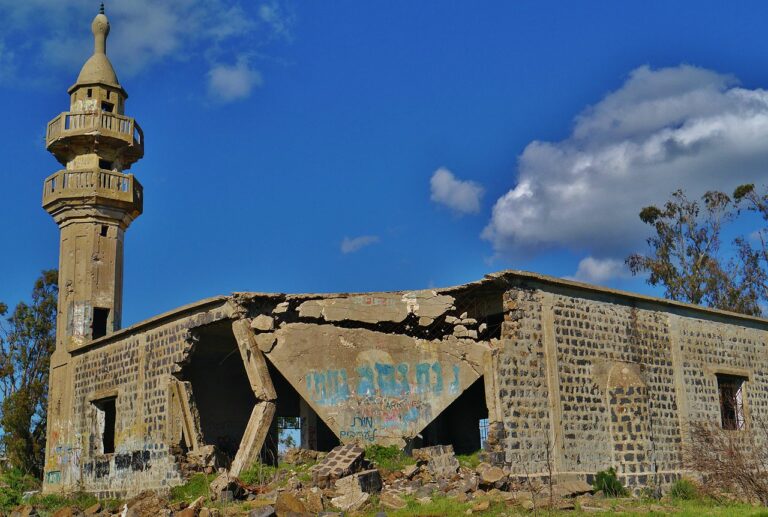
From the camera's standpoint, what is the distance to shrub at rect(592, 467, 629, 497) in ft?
57.5

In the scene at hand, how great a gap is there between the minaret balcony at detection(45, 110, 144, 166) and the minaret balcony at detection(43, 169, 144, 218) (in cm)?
97

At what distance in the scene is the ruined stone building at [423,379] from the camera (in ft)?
58.9

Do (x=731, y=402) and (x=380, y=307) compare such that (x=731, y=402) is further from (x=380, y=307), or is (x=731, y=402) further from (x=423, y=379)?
(x=380, y=307)

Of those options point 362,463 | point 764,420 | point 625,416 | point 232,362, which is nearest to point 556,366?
point 625,416

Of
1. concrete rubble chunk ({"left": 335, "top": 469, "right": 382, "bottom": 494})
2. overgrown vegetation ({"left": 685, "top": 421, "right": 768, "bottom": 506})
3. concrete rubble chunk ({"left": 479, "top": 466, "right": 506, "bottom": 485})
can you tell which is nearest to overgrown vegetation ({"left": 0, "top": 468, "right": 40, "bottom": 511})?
concrete rubble chunk ({"left": 335, "top": 469, "right": 382, "bottom": 494})

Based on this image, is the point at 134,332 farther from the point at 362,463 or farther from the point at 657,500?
the point at 657,500

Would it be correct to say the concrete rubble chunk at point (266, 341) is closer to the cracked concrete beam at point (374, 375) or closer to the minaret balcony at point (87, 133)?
the cracked concrete beam at point (374, 375)

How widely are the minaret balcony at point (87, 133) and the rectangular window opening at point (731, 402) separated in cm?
1943

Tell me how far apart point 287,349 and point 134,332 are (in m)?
5.65

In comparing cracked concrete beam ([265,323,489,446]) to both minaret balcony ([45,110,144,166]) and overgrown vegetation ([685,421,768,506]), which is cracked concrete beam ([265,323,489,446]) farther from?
minaret balcony ([45,110,144,166])

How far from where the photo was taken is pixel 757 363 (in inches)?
917

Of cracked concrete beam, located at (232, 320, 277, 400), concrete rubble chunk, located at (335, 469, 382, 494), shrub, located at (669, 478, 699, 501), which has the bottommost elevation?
shrub, located at (669, 478, 699, 501)

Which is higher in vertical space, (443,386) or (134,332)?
(134,332)

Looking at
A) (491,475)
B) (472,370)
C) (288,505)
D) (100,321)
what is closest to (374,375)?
(472,370)
